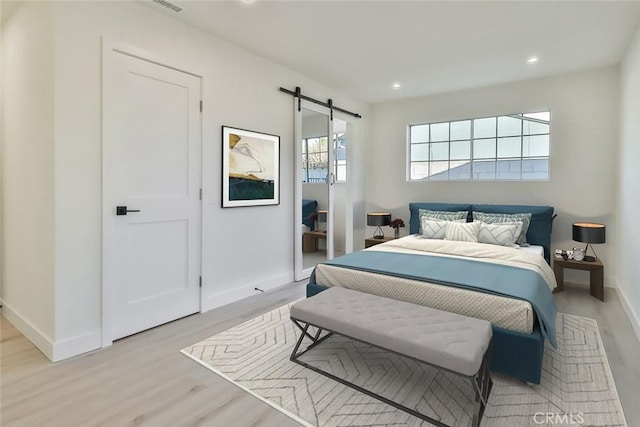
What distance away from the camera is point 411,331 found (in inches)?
72.7

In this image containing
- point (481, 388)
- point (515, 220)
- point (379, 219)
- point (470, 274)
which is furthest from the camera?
point (379, 219)

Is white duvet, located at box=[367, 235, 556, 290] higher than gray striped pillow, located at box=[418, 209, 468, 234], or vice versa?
gray striped pillow, located at box=[418, 209, 468, 234]

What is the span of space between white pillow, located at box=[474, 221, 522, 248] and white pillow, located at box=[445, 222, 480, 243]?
72 millimetres

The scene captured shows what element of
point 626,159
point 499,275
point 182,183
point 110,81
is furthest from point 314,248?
point 626,159

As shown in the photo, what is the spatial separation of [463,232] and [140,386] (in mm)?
3528

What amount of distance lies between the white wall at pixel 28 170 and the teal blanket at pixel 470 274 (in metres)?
2.13

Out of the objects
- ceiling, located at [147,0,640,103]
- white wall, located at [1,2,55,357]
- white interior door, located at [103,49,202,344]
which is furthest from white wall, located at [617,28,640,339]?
white wall, located at [1,2,55,357]

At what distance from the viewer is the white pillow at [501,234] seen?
379 cm

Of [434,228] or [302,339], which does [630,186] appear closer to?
[434,228]

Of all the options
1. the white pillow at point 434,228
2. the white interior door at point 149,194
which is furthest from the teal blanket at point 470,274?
the white interior door at point 149,194

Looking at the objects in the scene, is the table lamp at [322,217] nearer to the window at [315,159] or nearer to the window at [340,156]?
the window at [315,159]

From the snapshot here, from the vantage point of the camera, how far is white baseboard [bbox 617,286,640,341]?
272 cm

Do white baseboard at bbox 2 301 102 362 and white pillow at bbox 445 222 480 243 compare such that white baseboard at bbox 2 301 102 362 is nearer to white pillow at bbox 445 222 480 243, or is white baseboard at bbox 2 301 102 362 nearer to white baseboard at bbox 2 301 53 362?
white baseboard at bbox 2 301 53 362

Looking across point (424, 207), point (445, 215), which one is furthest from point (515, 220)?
point (424, 207)
